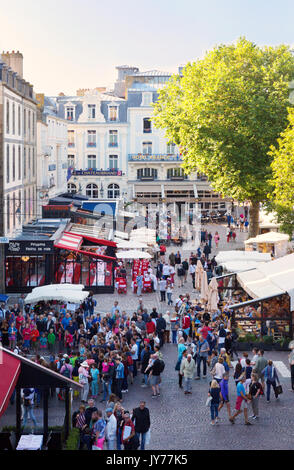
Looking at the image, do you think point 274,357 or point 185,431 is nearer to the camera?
point 185,431

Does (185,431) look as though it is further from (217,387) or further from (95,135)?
(95,135)

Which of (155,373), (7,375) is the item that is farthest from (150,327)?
(7,375)

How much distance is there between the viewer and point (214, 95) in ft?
129

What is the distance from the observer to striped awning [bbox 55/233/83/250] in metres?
31.2

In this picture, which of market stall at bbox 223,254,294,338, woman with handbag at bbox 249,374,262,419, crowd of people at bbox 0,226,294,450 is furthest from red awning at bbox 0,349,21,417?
market stall at bbox 223,254,294,338

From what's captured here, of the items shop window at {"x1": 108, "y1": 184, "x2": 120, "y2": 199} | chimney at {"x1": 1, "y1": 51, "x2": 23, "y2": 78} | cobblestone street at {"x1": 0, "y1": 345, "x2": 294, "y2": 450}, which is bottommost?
cobblestone street at {"x1": 0, "y1": 345, "x2": 294, "y2": 450}

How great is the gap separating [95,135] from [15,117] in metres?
31.9

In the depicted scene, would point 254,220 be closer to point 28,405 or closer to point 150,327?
point 150,327

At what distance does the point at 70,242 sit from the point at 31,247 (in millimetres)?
3258

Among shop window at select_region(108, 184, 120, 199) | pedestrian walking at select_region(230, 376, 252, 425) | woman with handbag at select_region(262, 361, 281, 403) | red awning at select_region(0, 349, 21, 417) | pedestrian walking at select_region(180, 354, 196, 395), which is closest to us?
red awning at select_region(0, 349, 21, 417)

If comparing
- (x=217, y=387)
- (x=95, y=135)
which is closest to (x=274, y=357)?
(x=217, y=387)

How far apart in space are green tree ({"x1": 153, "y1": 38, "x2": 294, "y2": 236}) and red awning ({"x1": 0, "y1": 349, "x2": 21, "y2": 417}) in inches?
1016

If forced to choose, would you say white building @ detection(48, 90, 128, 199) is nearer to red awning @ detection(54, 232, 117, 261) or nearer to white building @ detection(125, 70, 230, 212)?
white building @ detection(125, 70, 230, 212)

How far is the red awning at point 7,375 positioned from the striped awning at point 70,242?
694 inches
